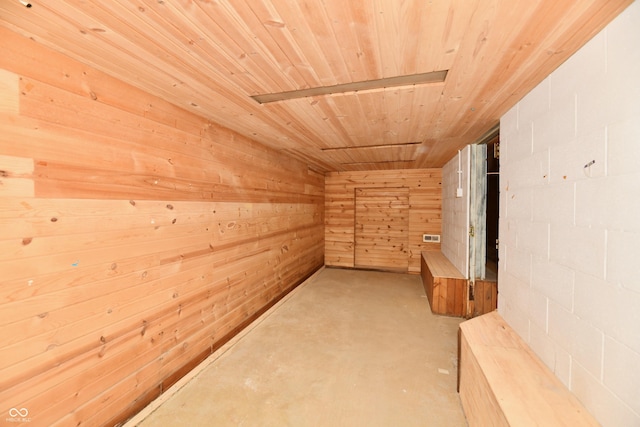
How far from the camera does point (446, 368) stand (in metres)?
2.34

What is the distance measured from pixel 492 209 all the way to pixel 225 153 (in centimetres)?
491

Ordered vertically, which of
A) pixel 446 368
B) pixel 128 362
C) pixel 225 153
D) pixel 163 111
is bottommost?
pixel 446 368

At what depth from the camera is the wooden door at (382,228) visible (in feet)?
19.0

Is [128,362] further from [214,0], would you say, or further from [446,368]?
[446,368]

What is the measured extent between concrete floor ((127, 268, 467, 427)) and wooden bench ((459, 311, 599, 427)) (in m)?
0.39

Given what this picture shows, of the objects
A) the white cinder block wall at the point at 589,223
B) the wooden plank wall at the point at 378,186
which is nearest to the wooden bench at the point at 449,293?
the white cinder block wall at the point at 589,223

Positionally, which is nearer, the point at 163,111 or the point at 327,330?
the point at 163,111

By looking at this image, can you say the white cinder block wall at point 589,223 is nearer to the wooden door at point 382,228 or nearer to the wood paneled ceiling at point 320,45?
the wood paneled ceiling at point 320,45

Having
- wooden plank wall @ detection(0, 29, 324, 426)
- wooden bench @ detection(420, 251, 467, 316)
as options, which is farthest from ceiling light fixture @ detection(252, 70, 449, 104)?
wooden bench @ detection(420, 251, 467, 316)

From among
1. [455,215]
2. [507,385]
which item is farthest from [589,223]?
[455,215]

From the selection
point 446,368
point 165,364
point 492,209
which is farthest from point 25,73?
point 492,209

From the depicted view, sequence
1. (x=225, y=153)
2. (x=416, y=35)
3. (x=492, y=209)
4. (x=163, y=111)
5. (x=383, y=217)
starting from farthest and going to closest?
(x=383, y=217) < (x=492, y=209) < (x=225, y=153) < (x=163, y=111) < (x=416, y=35)

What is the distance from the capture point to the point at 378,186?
19.2 feet

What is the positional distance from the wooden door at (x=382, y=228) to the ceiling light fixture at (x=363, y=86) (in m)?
4.21
